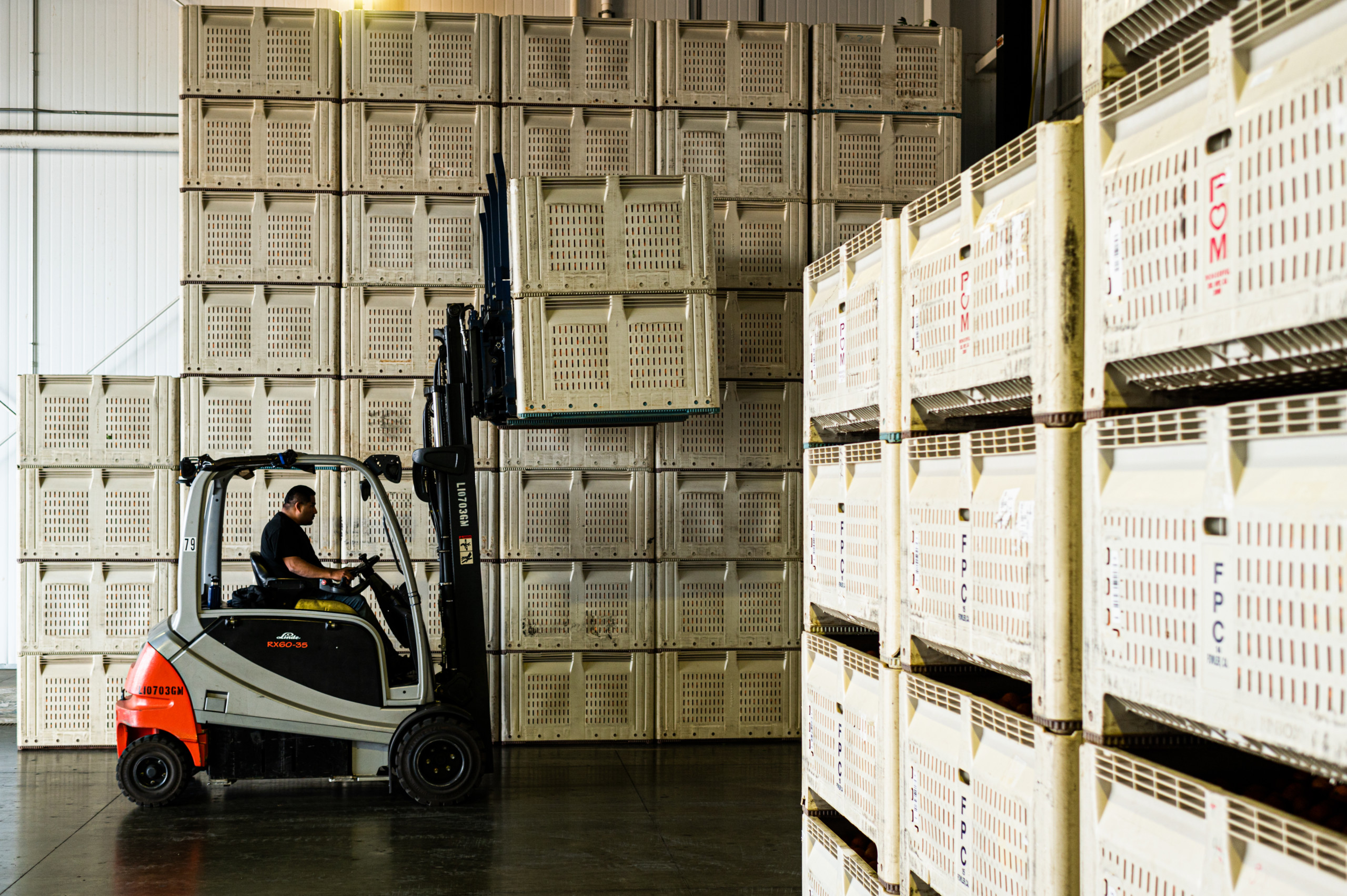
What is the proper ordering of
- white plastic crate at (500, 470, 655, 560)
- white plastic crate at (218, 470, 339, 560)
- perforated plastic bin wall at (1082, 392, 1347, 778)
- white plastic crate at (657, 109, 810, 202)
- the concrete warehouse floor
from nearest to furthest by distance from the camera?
perforated plastic bin wall at (1082, 392, 1347, 778) → the concrete warehouse floor → white plastic crate at (218, 470, 339, 560) → white plastic crate at (500, 470, 655, 560) → white plastic crate at (657, 109, 810, 202)

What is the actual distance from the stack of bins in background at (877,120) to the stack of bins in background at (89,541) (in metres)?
5.34

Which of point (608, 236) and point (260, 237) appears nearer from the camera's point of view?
point (608, 236)

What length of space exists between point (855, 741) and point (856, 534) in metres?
0.69

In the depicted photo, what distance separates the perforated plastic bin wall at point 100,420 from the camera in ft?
28.0

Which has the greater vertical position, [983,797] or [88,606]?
[983,797]

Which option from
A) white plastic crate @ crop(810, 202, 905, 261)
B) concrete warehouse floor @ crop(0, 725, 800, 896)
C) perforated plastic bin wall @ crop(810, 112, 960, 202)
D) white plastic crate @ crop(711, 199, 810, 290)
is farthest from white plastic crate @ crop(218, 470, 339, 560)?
perforated plastic bin wall @ crop(810, 112, 960, 202)

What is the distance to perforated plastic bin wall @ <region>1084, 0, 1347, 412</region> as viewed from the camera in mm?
1760

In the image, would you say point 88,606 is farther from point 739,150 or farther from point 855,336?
point 855,336

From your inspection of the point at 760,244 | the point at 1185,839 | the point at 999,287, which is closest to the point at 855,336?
the point at 999,287

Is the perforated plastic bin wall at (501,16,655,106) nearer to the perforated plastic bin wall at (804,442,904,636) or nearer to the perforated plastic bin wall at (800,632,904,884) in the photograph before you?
the perforated plastic bin wall at (804,442,904,636)

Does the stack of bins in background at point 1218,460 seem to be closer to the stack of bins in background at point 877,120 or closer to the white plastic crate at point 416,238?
the stack of bins in background at point 877,120

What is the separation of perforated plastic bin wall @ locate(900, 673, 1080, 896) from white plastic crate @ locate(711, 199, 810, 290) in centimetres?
579

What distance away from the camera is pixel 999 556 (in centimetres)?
271

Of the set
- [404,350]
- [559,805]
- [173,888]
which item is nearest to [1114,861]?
[173,888]
